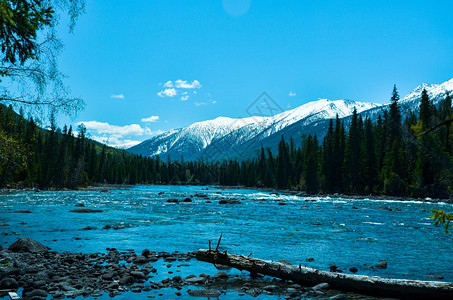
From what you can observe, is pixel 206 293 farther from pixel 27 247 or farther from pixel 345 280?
pixel 27 247

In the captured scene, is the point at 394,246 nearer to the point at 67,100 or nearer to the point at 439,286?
the point at 439,286

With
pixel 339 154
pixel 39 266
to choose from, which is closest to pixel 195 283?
pixel 39 266

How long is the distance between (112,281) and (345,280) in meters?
7.71

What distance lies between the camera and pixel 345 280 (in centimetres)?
1026

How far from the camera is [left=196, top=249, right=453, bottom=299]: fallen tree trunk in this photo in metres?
8.84

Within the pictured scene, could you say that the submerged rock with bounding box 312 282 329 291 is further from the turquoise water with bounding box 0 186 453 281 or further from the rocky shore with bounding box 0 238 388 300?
the turquoise water with bounding box 0 186 453 281

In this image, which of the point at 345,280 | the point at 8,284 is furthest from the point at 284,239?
the point at 8,284

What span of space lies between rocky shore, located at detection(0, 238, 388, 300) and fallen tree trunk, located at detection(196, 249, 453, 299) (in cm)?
32

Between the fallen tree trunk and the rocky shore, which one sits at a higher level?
the fallen tree trunk

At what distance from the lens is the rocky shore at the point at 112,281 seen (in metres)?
9.55

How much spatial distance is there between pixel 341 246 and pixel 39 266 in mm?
14964

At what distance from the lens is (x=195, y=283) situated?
11008 millimetres

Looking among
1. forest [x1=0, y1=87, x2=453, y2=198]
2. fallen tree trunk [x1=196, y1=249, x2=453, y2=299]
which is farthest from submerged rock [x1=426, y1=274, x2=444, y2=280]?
forest [x1=0, y1=87, x2=453, y2=198]

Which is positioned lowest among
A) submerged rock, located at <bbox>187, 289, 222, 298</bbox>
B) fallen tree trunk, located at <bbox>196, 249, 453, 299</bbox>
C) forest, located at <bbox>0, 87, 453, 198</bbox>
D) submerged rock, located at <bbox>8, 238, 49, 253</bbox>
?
submerged rock, located at <bbox>187, 289, 222, 298</bbox>
